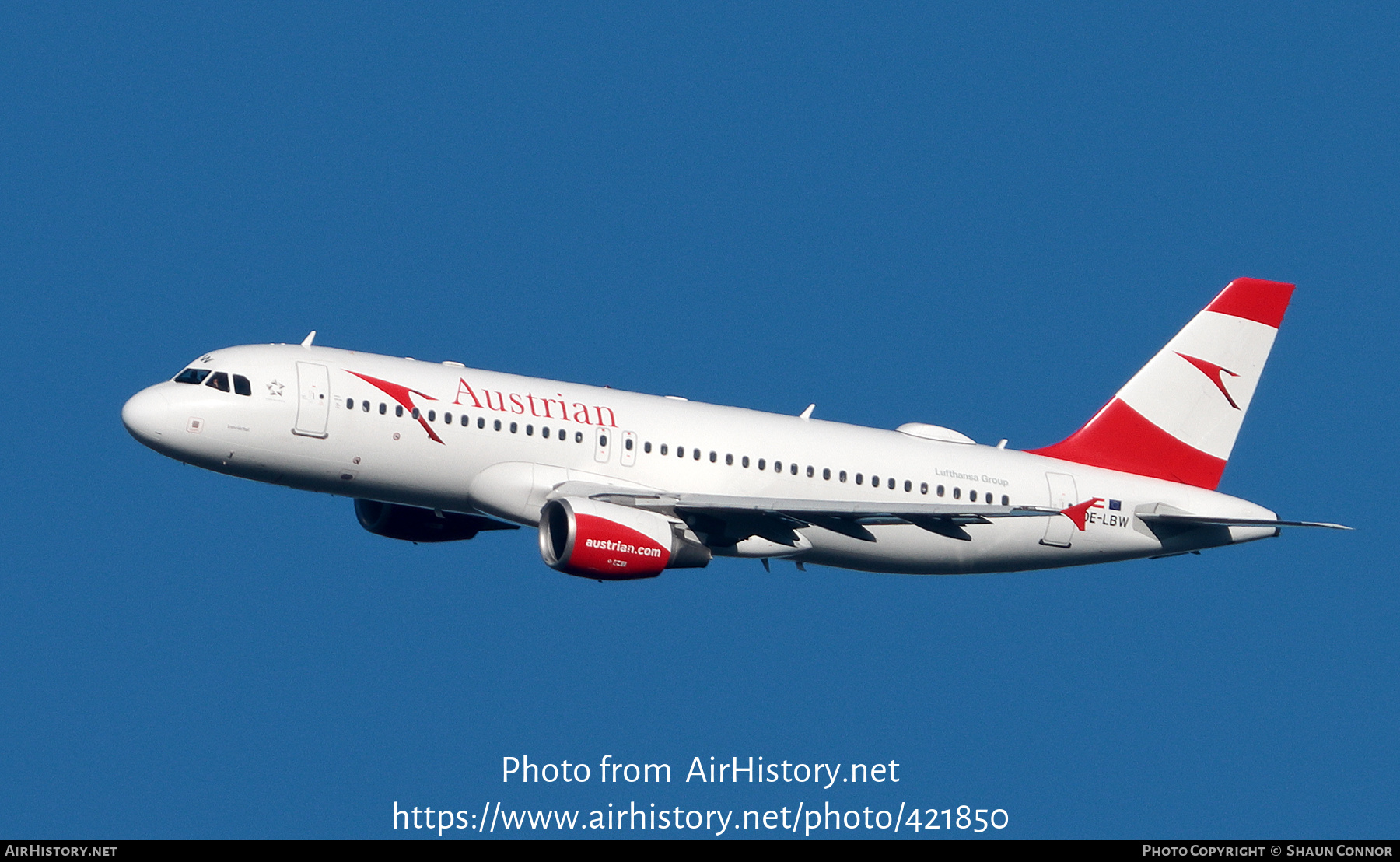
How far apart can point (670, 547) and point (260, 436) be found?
995cm

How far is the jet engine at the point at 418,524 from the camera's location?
48875 mm

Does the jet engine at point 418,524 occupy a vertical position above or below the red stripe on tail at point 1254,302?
below

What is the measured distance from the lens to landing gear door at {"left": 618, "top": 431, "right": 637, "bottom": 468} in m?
44.9

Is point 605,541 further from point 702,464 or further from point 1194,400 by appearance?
point 1194,400

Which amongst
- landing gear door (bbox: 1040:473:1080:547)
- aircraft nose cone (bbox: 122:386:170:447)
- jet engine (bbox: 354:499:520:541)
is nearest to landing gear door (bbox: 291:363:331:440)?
aircraft nose cone (bbox: 122:386:170:447)

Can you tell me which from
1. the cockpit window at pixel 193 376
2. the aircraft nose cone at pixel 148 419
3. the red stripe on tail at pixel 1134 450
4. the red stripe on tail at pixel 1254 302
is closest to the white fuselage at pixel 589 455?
the aircraft nose cone at pixel 148 419

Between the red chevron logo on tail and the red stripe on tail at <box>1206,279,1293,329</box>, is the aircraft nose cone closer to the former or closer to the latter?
the red chevron logo on tail

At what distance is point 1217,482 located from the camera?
52219 millimetres

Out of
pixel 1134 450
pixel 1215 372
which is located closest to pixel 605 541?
pixel 1134 450

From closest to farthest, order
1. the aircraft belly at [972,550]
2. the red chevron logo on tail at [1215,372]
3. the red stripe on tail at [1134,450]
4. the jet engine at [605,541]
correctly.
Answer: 1. the jet engine at [605,541]
2. the aircraft belly at [972,550]
3. the red stripe on tail at [1134,450]
4. the red chevron logo on tail at [1215,372]

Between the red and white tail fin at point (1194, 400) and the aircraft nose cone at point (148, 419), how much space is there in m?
23.8

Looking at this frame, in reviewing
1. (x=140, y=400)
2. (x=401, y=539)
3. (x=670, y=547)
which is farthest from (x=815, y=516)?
(x=140, y=400)

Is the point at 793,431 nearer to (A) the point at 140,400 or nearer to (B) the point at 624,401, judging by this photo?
(B) the point at 624,401

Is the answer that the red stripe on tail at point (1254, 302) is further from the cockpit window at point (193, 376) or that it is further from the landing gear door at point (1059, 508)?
the cockpit window at point (193, 376)
